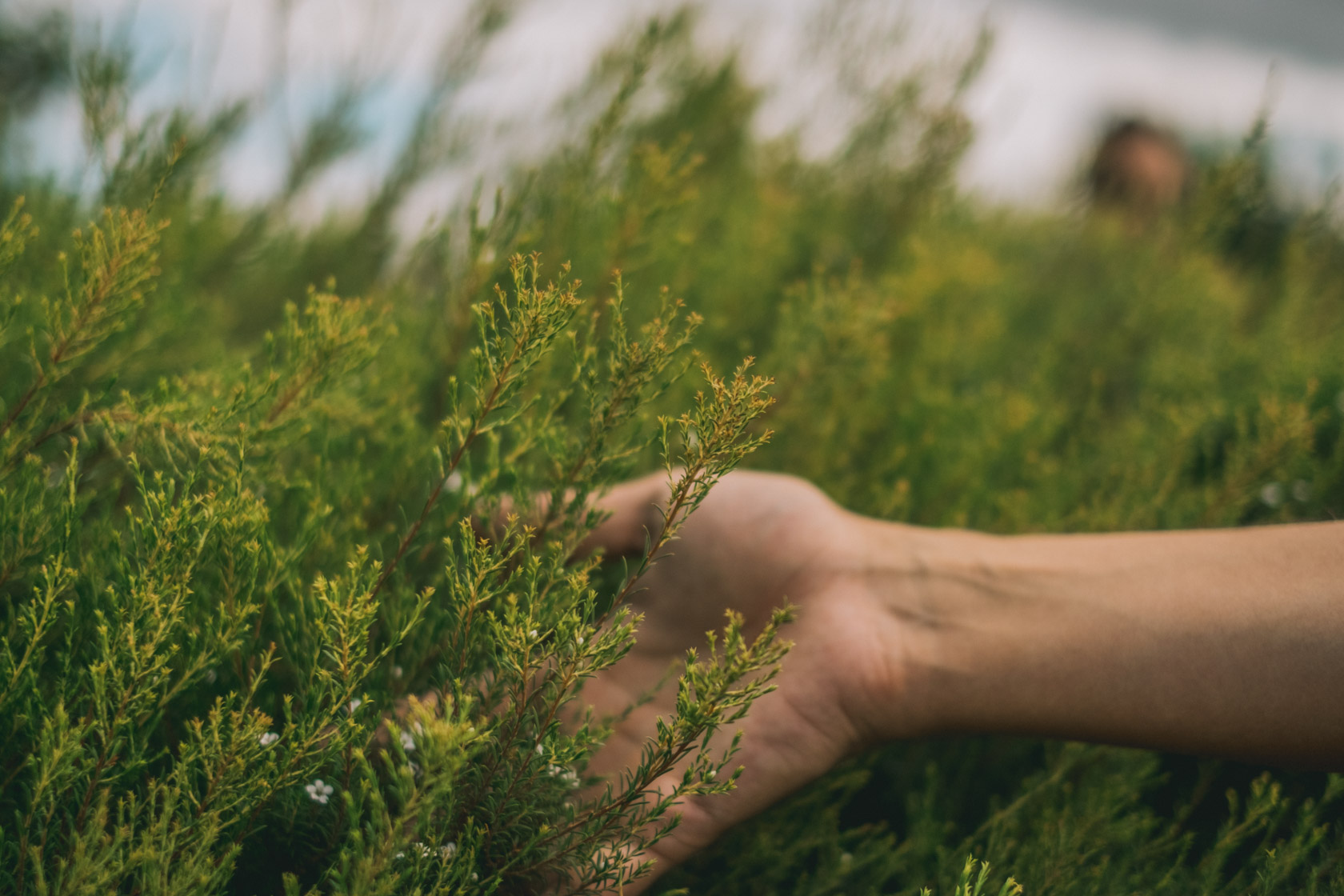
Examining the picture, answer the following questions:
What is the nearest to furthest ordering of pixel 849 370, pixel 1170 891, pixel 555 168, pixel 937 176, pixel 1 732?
pixel 1 732
pixel 1170 891
pixel 849 370
pixel 555 168
pixel 937 176

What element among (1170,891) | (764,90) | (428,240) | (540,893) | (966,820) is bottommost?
(966,820)

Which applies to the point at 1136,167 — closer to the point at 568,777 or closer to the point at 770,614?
the point at 770,614

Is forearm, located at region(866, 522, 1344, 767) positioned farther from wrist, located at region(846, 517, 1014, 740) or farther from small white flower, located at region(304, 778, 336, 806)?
small white flower, located at region(304, 778, 336, 806)

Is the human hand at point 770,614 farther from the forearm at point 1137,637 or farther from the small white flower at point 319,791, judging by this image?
the small white flower at point 319,791

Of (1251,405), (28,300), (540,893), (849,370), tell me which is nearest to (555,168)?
(849,370)

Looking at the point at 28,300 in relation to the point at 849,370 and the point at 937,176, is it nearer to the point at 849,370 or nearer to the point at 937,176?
the point at 849,370

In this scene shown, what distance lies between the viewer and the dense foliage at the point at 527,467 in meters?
0.97

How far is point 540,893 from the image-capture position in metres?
1.15

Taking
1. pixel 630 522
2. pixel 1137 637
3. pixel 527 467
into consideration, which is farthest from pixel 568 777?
pixel 1137 637

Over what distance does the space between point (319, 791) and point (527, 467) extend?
568mm

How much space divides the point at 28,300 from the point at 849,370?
1912mm

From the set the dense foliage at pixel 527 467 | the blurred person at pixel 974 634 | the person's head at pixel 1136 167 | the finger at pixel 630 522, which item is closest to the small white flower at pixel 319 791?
the dense foliage at pixel 527 467

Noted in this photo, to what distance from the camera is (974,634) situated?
1.57 m

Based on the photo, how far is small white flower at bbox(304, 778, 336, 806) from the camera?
110 centimetres
